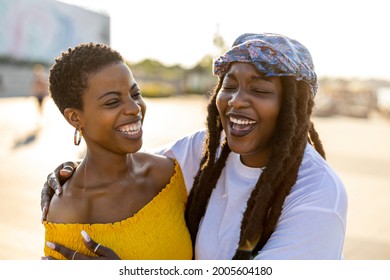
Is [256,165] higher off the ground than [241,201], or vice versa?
[256,165]

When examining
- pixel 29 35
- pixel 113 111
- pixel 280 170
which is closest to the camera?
pixel 280 170

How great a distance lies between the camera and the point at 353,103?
17.3 metres

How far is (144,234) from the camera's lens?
215cm

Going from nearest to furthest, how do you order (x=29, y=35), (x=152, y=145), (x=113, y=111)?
(x=113, y=111) → (x=152, y=145) → (x=29, y=35)

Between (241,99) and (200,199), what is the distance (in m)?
0.56

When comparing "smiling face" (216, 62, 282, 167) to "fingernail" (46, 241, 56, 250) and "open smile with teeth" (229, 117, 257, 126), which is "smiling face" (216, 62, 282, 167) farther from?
"fingernail" (46, 241, 56, 250)

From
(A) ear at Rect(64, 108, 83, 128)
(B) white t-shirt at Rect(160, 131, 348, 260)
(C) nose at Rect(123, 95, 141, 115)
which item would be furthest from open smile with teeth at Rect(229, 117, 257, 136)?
(A) ear at Rect(64, 108, 83, 128)

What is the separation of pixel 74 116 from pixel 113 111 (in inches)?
8.4

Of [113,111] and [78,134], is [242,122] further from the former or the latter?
[78,134]

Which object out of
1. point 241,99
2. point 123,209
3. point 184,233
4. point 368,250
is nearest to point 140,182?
point 123,209

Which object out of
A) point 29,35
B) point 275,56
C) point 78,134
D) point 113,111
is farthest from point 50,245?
point 29,35

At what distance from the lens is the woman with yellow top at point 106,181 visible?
2.06 m


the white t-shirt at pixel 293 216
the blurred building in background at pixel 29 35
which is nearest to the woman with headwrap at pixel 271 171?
the white t-shirt at pixel 293 216
